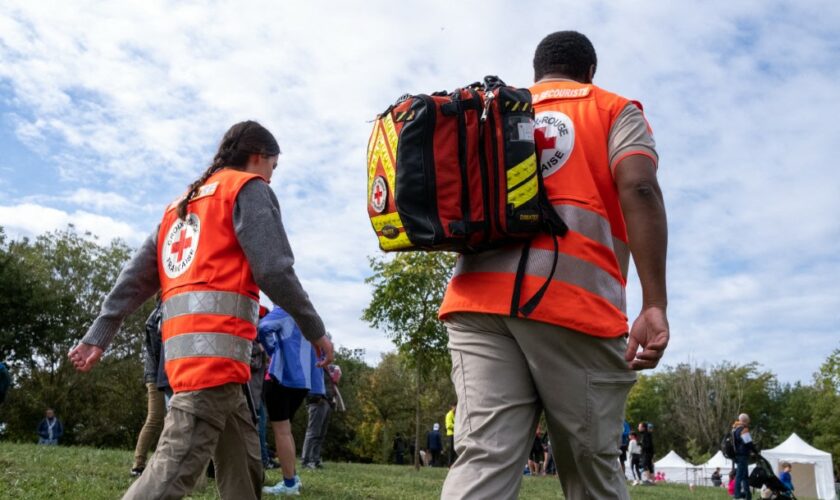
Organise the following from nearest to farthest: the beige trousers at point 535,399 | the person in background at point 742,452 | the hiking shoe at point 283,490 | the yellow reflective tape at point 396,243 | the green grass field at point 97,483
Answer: the beige trousers at point 535,399 → the yellow reflective tape at point 396,243 → the green grass field at point 97,483 → the hiking shoe at point 283,490 → the person in background at point 742,452

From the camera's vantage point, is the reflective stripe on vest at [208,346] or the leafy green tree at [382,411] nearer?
the reflective stripe on vest at [208,346]

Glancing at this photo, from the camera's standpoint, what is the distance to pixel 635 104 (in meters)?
3.11

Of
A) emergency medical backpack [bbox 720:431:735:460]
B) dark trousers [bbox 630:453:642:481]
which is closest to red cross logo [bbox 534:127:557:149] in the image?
emergency medical backpack [bbox 720:431:735:460]

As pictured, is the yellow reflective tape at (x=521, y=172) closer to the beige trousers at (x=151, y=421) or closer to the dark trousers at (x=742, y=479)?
the beige trousers at (x=151, y=421)

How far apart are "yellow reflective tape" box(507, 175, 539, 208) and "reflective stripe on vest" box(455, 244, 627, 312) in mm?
186

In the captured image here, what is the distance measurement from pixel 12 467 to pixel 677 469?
5436cm

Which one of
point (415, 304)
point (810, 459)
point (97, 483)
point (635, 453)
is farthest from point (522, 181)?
point (810, 459)

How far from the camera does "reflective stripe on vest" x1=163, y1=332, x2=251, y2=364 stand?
358 centimetres

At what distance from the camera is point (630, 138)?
9.72 feet

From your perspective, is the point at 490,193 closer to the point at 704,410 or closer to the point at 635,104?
the point at 635,104

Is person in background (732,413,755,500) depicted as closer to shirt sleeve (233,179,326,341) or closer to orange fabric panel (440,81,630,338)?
shirt sleeve (233,179,326,341)

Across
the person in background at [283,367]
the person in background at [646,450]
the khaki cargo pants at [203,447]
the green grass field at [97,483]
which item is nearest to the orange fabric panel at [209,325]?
the khaki cargo pants at [203,447]

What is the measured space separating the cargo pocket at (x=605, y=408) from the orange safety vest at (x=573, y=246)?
0.16 metres

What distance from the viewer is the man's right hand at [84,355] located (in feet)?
13.2
